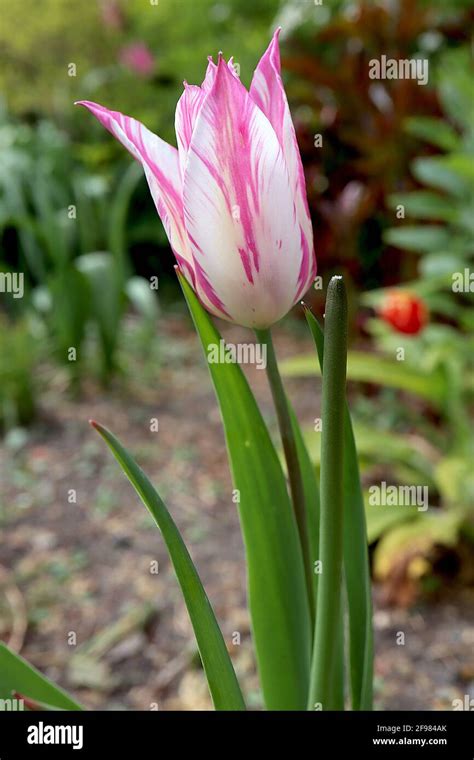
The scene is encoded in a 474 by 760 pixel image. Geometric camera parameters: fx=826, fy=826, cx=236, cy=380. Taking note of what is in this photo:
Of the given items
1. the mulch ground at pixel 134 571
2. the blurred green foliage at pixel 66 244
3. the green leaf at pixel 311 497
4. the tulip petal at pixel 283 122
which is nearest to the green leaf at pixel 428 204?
the mulch ground at pixel 134 571

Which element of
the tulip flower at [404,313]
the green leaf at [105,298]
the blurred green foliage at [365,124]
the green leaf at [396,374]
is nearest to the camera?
the tulip flower at [404,313]

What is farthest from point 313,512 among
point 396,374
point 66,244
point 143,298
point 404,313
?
point 66,244

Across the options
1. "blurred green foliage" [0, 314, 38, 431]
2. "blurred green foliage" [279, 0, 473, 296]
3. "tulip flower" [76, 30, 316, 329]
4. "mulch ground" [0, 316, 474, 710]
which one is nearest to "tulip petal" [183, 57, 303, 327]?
"tulip flower" [76, 30, 316, 329]

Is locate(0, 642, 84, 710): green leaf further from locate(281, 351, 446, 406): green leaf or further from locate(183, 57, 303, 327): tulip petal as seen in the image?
locate(281, 351, 446, 406): green leaf

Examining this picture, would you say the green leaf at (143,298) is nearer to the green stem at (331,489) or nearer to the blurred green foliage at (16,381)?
the blurred green foliage at (16,381)

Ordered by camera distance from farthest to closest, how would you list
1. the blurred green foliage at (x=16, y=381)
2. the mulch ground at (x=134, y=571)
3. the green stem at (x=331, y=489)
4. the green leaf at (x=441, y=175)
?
the blurred green foliage at (x=16, y=381) < the green leaf at (x=441, y=175) < the mulch ground at (x=134, y=571) < the green stem at (x=331, y=489)

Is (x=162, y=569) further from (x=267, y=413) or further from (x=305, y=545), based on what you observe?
(x=305, y=545)

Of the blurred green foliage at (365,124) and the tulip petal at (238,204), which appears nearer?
the tulip petal at (238,204)
